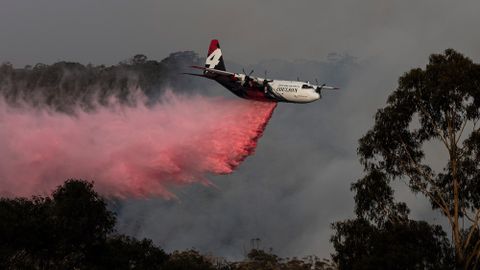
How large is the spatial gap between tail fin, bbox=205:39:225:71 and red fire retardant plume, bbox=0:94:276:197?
5711 millimetres

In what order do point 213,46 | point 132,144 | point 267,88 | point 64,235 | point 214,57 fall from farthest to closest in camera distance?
point 132,144 → point 213,46 → point 214,57 → point 267,88 → point 64,235

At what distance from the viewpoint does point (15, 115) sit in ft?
440

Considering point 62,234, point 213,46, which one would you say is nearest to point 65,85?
point 213,46

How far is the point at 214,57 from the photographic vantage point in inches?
3671

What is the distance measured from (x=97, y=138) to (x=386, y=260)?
74.0 m

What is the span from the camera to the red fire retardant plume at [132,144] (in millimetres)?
98438

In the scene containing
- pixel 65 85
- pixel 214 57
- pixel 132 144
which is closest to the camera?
pixel 214 57

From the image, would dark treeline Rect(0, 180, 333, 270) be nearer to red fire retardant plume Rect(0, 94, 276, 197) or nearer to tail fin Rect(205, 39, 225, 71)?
tail fin Rect(205, 39, 225, 71)

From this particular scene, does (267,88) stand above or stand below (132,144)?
below

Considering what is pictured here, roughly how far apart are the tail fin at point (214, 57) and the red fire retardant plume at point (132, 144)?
571 centimetres

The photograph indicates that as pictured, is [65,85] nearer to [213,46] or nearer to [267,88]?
[213,46]

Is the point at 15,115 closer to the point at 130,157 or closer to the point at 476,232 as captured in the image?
the point at 130,157

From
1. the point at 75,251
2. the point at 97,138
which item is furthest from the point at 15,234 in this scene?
the point at 97,138

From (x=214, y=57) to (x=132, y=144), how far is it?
28.2 m
